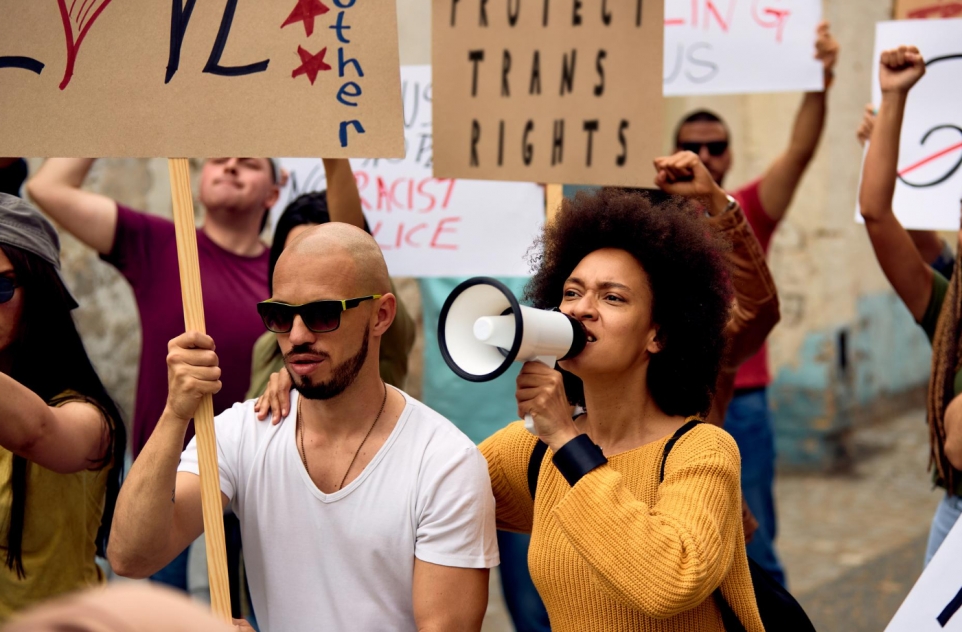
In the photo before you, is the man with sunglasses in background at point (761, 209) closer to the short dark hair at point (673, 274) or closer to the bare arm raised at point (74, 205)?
the short dark hair at point (673, 274)

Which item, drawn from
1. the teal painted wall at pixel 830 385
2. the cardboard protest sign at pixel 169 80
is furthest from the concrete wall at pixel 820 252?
the cardboard protest sign at pixel 169 80

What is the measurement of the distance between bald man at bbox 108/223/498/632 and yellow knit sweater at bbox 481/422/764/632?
0.18m

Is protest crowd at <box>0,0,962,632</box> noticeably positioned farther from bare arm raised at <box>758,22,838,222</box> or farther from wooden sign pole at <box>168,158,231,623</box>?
bare arm raised at <box>758,22,838,222</box>

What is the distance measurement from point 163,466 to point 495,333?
737mm

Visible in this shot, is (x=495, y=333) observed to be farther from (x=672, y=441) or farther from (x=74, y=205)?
(x=74, y=205)

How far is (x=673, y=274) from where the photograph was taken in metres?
2.41

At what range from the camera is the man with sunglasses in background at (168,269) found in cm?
379

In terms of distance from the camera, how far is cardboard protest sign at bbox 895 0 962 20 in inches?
156

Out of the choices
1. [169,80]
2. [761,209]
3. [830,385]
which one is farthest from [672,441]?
[830,385]

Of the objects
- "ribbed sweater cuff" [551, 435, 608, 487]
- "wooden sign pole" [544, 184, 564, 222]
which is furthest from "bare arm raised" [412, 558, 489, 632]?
"wooden sign pole" [544, 184, 564, 222]

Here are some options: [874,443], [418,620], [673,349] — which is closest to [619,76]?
[673,349]

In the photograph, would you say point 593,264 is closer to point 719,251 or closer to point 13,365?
point 719,251

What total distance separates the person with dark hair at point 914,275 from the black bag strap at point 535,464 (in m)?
1.31

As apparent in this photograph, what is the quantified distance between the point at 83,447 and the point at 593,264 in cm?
125
